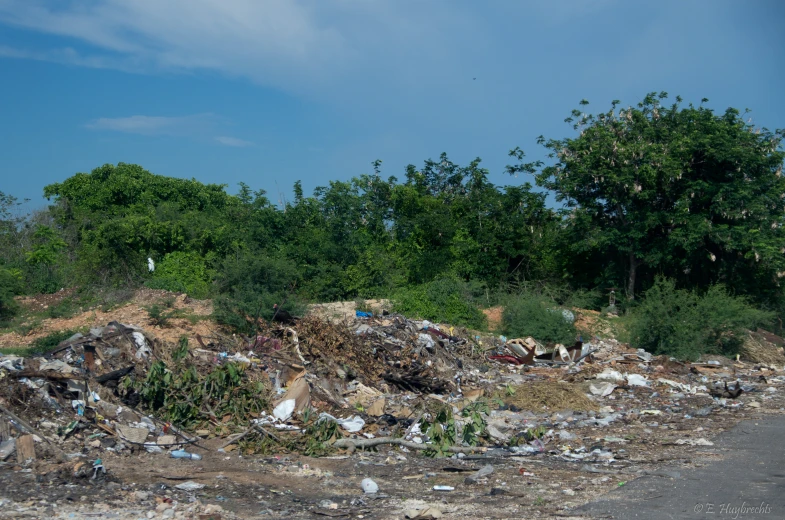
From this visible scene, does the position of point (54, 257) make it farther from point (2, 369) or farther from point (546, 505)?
point (546, 505)

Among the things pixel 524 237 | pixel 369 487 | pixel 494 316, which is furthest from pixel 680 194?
pixel 369 487

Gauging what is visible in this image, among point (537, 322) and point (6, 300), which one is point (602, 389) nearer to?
point (537, 322)

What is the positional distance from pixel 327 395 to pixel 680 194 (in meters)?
16.2

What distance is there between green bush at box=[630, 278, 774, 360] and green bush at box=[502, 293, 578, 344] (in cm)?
170

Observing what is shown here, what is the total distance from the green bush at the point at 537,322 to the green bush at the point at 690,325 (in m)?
1.70

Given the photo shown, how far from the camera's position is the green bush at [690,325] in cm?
1602

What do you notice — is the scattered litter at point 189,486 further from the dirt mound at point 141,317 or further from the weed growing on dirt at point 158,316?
the weed growing on dirt at point 158,316

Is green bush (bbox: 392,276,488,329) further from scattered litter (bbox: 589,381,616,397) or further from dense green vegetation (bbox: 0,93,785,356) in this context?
scattered litter (bbox: 589,381,616,397)

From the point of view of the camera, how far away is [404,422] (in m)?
8.59

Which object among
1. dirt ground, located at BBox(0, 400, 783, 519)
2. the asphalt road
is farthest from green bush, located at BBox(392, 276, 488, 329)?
dirt ground, located at BBox(0, 400, 783, 519)

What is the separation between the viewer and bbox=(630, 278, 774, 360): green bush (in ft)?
52.5

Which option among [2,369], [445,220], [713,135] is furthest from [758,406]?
[445,220]

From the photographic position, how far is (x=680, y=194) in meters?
21.7

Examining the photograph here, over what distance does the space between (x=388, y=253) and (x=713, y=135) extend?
11.0m
